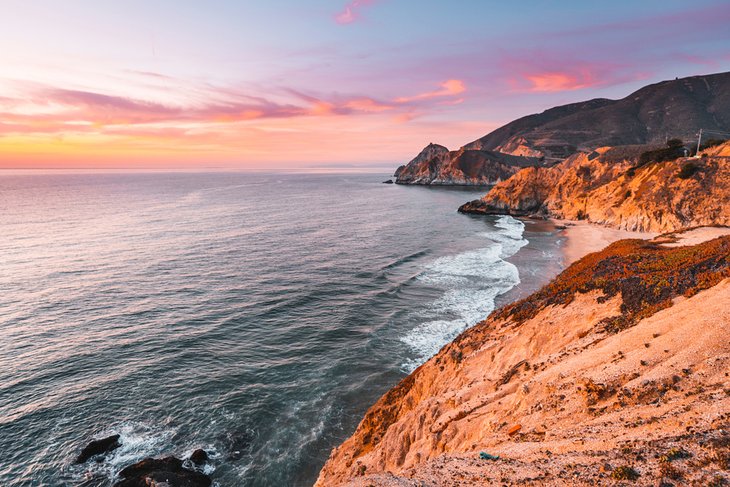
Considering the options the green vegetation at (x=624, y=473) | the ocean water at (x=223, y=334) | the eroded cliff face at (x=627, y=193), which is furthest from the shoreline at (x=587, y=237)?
the green vegetation at (x=624, y=473)

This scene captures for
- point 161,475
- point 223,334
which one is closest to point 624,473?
point 161,475

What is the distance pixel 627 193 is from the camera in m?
70.2

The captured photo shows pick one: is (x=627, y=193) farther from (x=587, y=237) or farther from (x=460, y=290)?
(x=460, y=290)

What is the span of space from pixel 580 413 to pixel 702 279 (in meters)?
9.22

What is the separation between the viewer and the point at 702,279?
14.2 m

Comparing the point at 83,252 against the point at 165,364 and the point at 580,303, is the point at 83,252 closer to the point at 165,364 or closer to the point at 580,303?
the point at 165,364

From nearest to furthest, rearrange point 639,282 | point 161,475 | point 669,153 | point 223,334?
point 639,282
point 161,475
point 223,334
point 669,153

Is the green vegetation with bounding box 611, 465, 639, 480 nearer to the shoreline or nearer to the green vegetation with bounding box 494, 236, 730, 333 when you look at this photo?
the green vegetation with bounding box 494, 236, 730, 333

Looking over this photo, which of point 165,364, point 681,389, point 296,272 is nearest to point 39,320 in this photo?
point 165,364

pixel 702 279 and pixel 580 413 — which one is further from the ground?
pixel 702 279

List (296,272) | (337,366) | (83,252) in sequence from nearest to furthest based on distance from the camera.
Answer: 1. (337,366)
2. (296,272)
3. (83,252)

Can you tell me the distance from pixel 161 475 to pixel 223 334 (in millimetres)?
14786

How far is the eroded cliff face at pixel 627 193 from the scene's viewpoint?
55.9 meters

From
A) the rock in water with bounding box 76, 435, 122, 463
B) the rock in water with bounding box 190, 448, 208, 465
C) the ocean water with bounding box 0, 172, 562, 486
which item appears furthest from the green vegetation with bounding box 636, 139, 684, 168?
the rock in water with bounding box 76, 435, 122, 463
